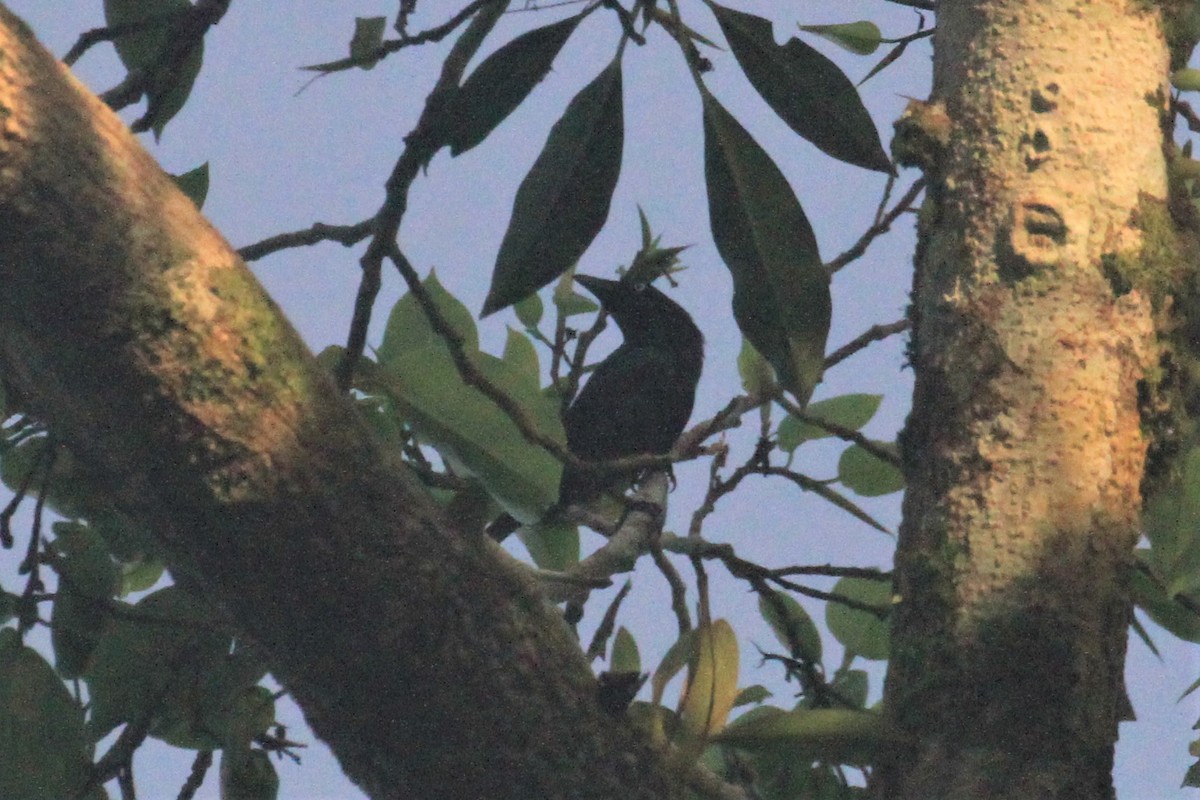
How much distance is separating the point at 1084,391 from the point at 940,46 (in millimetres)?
557

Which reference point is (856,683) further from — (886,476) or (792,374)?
(792,374)

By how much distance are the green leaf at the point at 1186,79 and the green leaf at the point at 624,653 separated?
113 cm

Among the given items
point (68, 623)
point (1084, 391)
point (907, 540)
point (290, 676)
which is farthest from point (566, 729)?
point (68, 623)

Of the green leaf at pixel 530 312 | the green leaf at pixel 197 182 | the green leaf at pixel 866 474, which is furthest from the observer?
the green leaf at pixel 530 312

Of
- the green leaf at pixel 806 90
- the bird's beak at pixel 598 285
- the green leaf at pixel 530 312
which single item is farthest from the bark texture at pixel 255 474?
the bird's beak at pixel 598 285

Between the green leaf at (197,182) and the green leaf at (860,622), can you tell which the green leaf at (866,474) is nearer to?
the green leaf at (860,622)

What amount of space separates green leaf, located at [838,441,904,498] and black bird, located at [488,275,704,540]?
85.3 inches

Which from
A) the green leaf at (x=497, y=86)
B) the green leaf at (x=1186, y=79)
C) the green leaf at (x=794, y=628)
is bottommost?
the green leaf at (x=794, y=628)

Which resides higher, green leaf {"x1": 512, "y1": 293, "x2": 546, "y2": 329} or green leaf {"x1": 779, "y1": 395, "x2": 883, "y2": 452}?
green leaf {"x1": 512, "y1": 293, "x2": 546, "y2": 329}

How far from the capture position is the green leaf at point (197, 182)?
1759mm

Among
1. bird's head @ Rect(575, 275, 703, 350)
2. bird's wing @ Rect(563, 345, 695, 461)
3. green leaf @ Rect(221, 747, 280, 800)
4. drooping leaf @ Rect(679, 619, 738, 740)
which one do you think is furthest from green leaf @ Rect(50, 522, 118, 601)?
bird's head @ Rect(575, 275, 703, 350)

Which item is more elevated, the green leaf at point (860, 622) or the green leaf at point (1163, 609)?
the green leaf at point (860, 622)

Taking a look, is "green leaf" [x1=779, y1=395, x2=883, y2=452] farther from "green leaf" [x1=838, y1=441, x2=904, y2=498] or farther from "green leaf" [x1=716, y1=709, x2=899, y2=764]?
"green leaf" [x1=716, y1=709, x2=899, y2=764]

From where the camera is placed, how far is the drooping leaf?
1306 mm
